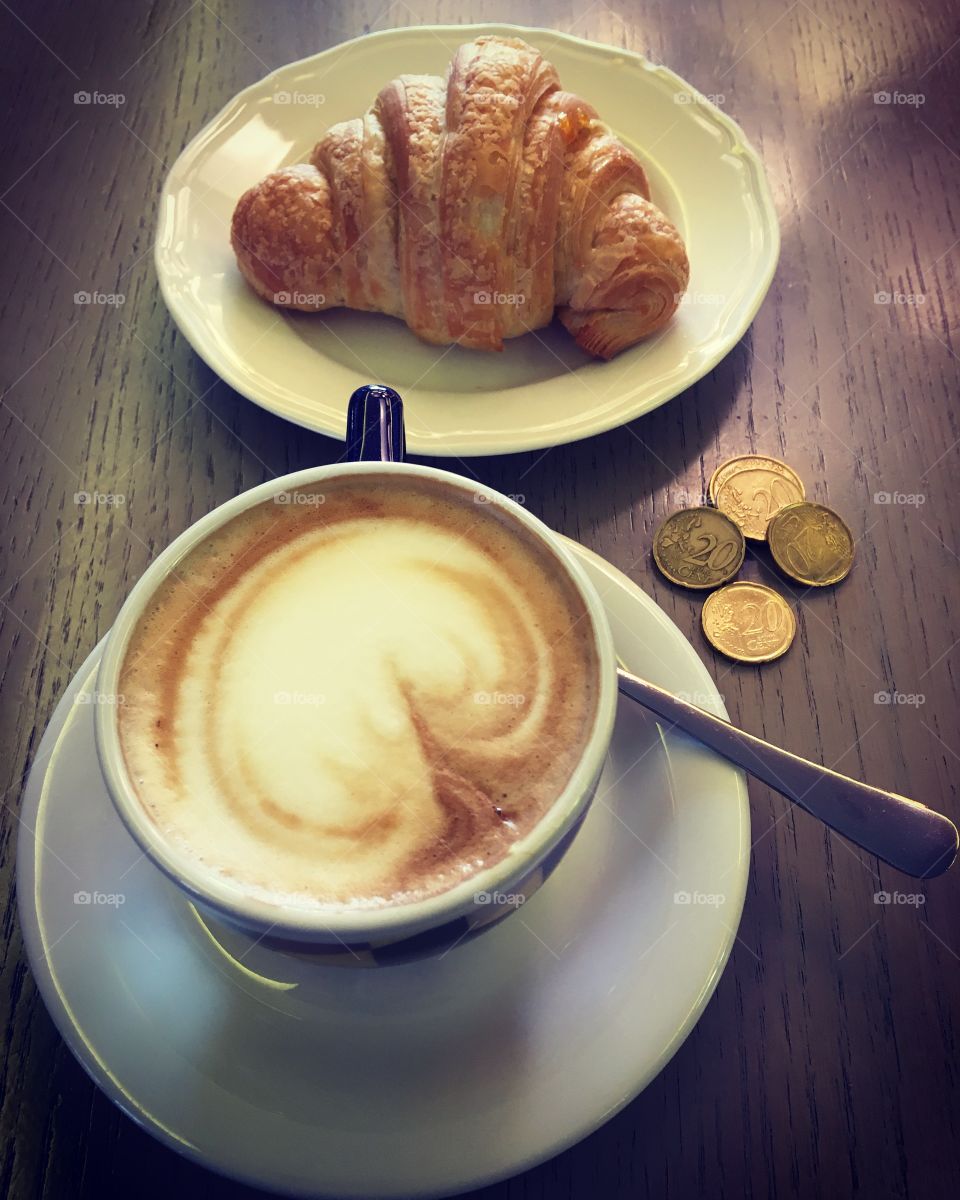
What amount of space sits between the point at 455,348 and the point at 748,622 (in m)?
0.50

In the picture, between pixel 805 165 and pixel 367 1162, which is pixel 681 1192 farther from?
pixel 805 165

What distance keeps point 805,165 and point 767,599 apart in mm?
742

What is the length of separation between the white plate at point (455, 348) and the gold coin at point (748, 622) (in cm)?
23

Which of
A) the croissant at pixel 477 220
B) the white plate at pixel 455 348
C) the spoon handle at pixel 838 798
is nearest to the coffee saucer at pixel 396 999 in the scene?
the spoon handle at pixel 838 798

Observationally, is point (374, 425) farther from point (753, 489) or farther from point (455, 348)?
point (753, 489)

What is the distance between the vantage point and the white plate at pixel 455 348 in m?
1.08

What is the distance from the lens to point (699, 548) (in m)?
1.05

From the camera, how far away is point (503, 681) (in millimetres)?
735

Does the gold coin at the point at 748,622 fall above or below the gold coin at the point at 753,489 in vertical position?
below

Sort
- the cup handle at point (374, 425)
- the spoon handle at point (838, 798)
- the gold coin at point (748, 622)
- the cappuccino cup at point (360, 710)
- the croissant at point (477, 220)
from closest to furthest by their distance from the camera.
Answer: the cappuccino cup at point (360, 710) < the spoon handle at point (838, 798) < the cup handle at point (374, 425) < the gold coin at point (748, 622) < the croissant at point (477, 220)

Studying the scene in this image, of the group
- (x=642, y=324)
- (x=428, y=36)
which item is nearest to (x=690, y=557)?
(x=642, y=324)

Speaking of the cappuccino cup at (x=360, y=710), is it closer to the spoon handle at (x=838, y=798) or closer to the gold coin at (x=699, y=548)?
the spoon handle at (x=838, y=798)

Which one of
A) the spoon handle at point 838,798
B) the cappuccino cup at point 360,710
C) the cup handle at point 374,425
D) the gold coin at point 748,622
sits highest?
the cup handle at point 374,425

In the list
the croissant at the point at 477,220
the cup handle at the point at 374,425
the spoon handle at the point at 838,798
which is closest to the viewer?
the spoon handle at the point at 838,798
